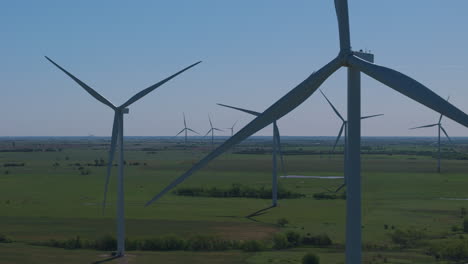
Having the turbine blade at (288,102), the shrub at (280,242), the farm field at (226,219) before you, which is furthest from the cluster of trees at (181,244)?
the turbine blade at (288,102)

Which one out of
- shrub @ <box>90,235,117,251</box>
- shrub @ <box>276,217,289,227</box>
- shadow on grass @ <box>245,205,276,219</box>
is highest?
Result: shadow on grass @ <box>245,205,276,219</box>

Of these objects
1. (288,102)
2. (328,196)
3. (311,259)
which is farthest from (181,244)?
(328,196)

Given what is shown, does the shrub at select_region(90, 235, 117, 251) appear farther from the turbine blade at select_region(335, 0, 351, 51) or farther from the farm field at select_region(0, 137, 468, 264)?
the turbine blade at select_region(335, 0, 351, 51)

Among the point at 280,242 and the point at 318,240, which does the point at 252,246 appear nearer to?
the point at 280,242

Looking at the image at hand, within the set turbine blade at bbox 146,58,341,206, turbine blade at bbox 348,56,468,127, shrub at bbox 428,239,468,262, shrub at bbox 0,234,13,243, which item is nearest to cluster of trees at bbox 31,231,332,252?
shrub at bbox 0,234,13,243

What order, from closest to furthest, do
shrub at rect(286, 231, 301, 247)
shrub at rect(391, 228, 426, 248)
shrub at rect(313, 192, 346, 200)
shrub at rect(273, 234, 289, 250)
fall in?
shrub at rect(273, 234, 289, 250) < shrub at rect(391, 228, 426, 248) < shrub at rect(286, 231, 301, 247) < shrub at rect(313, 192, 346, 200)

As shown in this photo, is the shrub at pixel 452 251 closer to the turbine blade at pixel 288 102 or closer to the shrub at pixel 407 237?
the shrub at pixel 407 237
